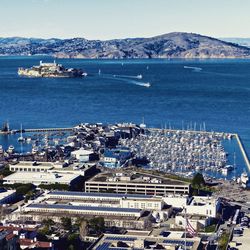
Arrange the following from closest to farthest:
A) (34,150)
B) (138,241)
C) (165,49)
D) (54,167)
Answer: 1. (138,241)
2. (54,167)
3. (34,150)
4. (165,49)

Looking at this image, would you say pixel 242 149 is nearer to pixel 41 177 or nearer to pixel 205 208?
pixel 41 177

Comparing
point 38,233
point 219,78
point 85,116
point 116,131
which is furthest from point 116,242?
point 219,78

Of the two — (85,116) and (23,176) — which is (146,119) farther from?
(23,176)

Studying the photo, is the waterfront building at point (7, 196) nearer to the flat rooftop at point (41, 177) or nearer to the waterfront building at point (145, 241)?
the flat rooftop at point (41, 177)

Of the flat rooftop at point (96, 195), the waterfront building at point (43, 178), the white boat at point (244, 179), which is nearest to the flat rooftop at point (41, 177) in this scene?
the waterfront building at point (43, 178)

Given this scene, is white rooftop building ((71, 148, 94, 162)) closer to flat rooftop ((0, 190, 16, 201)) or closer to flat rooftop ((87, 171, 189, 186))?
flat rooftop ((87, 171, 189, 186))

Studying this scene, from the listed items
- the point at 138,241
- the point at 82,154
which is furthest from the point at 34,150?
the point at 138,241
